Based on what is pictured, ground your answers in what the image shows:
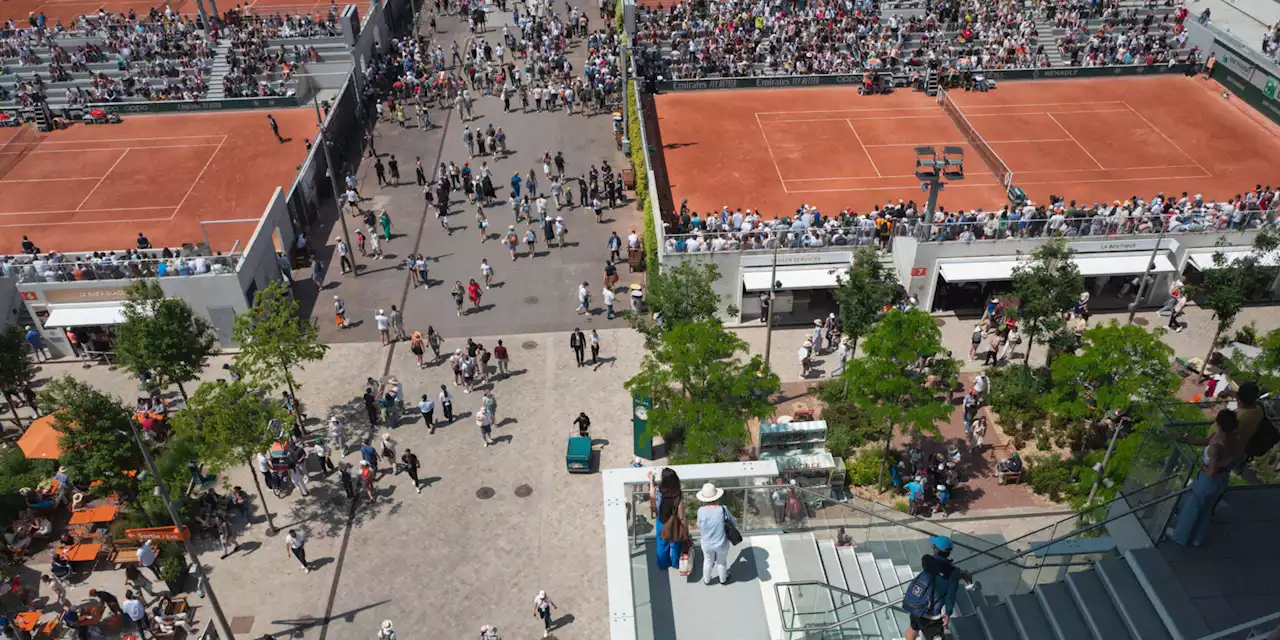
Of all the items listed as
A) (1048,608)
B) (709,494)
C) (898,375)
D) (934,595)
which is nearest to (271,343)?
(709,494)

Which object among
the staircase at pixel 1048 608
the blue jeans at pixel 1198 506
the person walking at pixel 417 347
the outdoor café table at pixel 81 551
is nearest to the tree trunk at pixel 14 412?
the outdoor café table at pixel 81 551

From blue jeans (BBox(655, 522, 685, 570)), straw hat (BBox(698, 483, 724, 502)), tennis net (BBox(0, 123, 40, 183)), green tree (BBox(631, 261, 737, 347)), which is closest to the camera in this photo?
straw hat (BBox(698, 483, 724, 502))

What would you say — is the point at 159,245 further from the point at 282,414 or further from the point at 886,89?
the point at 886,89

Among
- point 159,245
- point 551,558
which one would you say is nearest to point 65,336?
point 159,245

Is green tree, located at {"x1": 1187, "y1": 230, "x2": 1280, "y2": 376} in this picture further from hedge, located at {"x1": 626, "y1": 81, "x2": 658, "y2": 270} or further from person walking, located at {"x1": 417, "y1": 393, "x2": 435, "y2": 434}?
person walking, located at {"x1": 417, "y1": 393, "x2": 435, "y2": 434}

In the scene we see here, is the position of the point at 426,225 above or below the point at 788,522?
below

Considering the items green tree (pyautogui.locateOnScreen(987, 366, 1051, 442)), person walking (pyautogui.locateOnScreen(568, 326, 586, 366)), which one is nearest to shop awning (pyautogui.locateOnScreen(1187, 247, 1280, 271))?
green tree (pyautogui.locateOnScreen(987, 366, 1051, 442))
